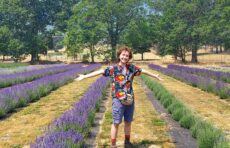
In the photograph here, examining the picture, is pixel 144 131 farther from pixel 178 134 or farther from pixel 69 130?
pixel 69 130

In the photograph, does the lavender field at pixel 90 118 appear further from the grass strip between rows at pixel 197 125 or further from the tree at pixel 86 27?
the tree at pixel 86 27

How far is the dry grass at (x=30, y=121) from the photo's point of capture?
257 inches

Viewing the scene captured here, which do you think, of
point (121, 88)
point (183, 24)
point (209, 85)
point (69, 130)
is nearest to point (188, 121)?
point (121, 88)

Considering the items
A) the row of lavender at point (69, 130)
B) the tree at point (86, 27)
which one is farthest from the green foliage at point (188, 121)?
the tree at point (86, 27)

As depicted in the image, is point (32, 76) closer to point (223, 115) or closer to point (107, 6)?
point (223, 115)

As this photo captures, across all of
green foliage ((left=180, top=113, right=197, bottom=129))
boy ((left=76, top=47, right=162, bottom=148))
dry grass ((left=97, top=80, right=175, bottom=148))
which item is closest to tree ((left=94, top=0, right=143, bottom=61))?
dry grass ((left=97, top=80, right=175, bottom=148))

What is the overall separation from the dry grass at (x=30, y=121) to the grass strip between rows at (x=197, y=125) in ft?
9.37

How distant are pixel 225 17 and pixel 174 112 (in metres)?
41.9

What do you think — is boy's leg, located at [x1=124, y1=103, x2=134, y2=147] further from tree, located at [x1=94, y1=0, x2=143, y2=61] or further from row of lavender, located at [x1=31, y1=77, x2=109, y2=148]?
tree, located at [x1=94, y1=0, x2=143, y2=61]

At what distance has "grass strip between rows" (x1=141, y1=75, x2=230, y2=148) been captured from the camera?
5195 millimetres

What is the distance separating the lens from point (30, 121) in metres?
8.19

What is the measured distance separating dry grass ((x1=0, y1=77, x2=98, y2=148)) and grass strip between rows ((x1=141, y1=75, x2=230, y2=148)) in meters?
2.86

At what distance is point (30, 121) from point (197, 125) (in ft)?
12.5

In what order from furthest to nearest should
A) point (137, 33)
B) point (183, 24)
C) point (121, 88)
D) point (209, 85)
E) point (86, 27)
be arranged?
point (86, 27), point (137, 33), point (183, 24), point (209, 85), point (121, 88)
